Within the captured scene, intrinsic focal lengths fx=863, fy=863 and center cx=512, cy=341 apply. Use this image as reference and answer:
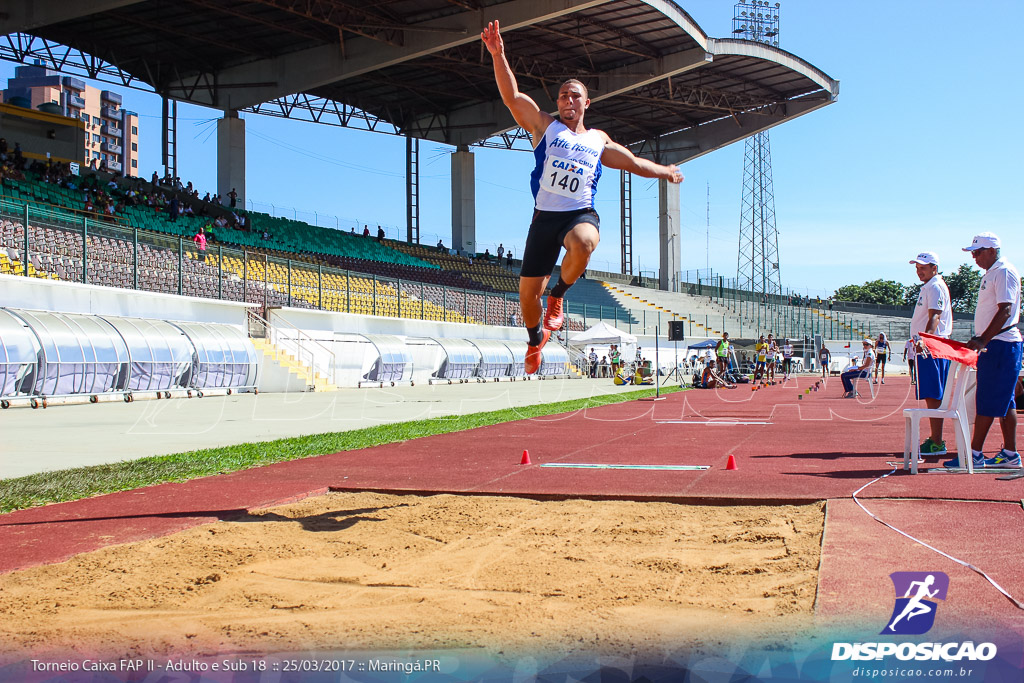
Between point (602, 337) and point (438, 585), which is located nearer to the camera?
point (438, 585)

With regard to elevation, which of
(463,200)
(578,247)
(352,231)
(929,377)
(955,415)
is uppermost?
(463,200)

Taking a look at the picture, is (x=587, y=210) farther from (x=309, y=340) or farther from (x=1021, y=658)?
(x=309, y=340)

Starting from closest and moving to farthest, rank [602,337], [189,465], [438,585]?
[438,585], [189,465], [602,337]

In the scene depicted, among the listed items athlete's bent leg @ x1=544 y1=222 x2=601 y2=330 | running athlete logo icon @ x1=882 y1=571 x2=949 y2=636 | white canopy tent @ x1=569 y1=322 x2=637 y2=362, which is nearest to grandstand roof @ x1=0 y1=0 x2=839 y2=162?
white canopy tent @ x1=569 y1=322 x2=637 y2=362

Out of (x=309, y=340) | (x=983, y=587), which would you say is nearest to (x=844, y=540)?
(x=983, y=587)

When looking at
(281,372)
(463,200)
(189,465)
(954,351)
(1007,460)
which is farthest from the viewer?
(463,200)

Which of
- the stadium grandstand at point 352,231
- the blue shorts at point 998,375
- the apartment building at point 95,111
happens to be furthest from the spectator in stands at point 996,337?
the apartment building at point 95,111

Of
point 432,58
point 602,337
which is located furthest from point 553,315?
point 432,58

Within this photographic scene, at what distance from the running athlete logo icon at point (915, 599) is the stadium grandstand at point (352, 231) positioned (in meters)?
18.5

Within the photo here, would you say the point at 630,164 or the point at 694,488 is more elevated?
the point at 630,164

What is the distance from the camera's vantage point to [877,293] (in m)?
105

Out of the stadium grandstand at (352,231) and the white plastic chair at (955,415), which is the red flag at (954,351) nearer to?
the white plastic chair at (955,415)

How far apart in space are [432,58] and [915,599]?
143 ft

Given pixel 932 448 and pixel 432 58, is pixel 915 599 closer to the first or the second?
pixel 932 448
